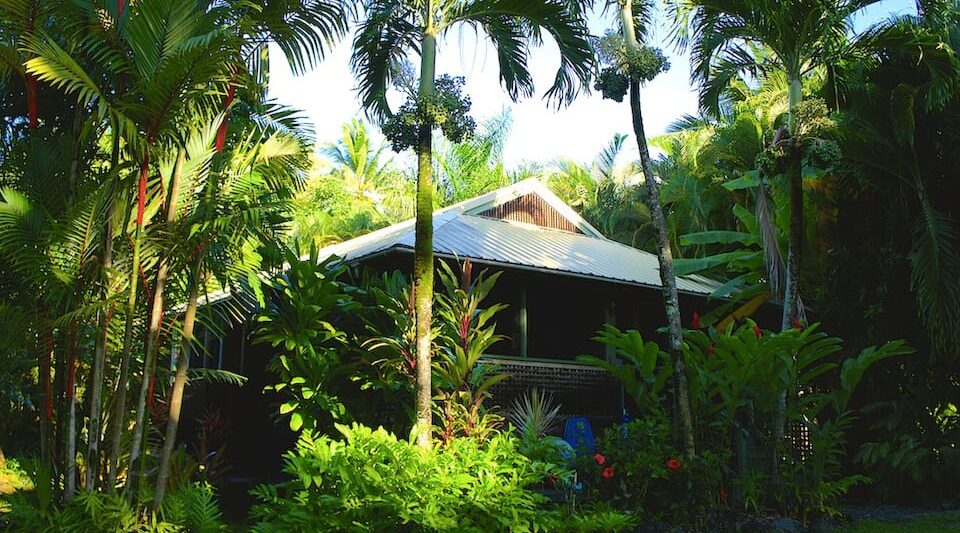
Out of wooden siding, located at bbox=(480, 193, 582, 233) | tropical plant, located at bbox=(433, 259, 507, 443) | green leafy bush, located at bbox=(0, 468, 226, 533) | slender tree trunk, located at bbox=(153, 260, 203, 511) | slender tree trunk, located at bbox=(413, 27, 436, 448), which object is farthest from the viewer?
wooden siding, located at bbox=(480, 193, 582, 233)

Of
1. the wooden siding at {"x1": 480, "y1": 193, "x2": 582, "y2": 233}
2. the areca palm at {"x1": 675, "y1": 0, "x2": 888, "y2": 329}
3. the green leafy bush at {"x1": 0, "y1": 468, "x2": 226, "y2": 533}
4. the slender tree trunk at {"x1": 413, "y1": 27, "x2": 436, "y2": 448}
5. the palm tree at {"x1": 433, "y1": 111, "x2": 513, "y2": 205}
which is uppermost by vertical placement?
the palm tree at {"x1": 433, "y1": 111, "x2": 513, "y2": 205}

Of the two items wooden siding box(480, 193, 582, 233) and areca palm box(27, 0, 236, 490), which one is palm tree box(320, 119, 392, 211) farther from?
areca palm box(27, 0, 236, 490)

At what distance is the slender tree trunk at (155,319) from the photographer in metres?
7.06

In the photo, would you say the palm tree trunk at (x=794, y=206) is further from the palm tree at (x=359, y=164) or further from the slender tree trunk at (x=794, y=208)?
the palm tree at (x=359, y=164)

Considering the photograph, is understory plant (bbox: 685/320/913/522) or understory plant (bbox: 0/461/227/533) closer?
understory plant (bbox: 0/461/227/533)

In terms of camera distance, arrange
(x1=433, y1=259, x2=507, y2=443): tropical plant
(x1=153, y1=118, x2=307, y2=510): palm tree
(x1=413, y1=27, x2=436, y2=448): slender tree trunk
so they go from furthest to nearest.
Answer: (x1=433, y1=259, x2=507, y2=443): tropical plant → (x1=413, y1=27, x2=436, y2=448): slender tree trunk → (x1=153, y1=118, x2=307, y2=510): palm tree

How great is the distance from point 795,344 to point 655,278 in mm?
5194

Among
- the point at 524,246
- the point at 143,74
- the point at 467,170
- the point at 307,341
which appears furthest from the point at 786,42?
the point at 467,170

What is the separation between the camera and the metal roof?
491 inches

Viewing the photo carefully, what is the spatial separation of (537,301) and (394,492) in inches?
308

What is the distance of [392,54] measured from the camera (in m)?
10.0

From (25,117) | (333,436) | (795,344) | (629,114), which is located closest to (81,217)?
(25,117)

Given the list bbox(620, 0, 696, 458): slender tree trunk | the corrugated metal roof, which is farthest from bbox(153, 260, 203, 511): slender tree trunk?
bbox(620, 0, 696, 458): slender tree trunk

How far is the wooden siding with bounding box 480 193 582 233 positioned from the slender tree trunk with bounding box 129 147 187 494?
31.9ft
